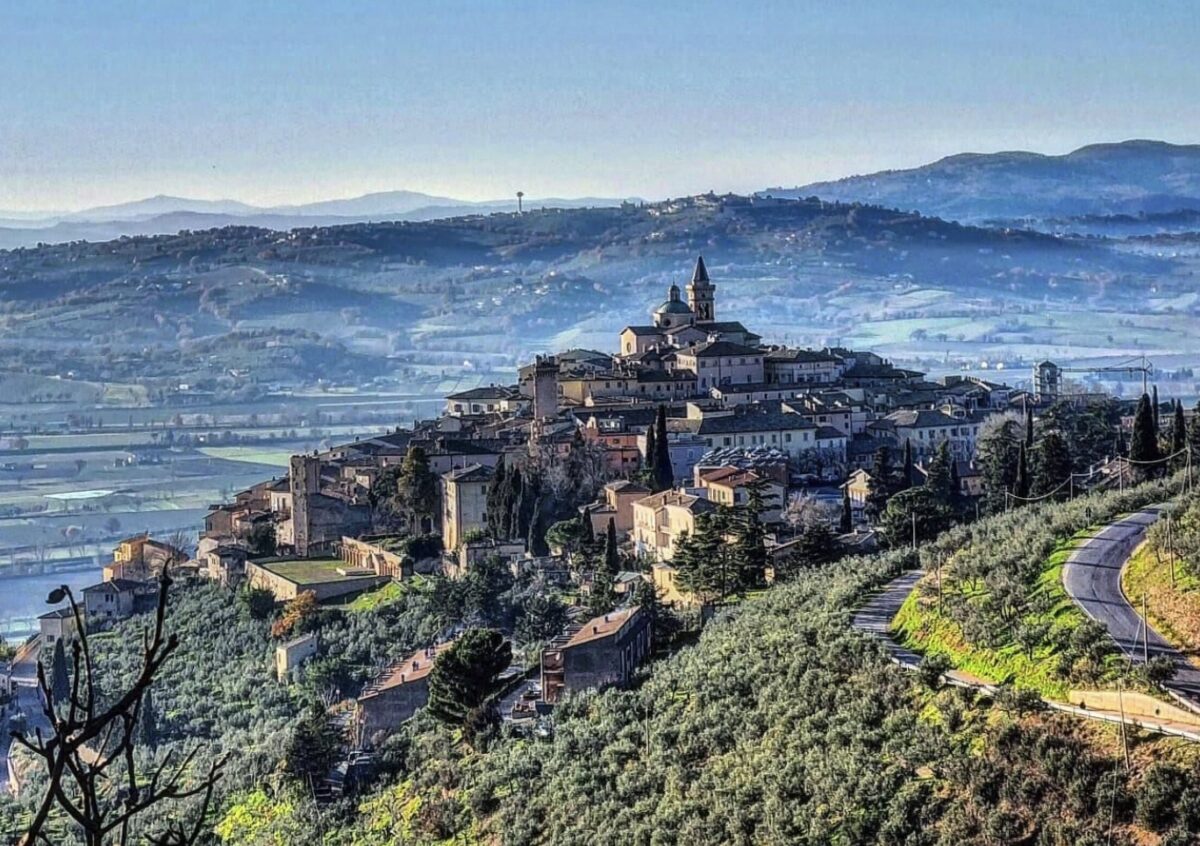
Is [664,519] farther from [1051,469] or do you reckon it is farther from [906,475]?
[1051,469]

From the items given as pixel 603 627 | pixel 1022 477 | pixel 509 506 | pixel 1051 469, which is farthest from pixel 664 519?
pixel 603 627

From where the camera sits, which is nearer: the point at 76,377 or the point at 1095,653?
the point at 1095,653

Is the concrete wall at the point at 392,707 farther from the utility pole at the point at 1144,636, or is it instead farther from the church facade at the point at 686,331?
the church facade at the point at 686,331

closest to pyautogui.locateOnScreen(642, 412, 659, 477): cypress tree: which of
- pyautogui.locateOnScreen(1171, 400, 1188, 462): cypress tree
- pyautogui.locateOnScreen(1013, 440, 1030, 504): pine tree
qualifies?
pyautogui.locateOnScreen(1013, 440, 1030, 504): pine tree

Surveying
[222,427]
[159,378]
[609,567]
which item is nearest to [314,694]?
[609,567]

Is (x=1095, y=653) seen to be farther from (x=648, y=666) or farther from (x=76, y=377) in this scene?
(x=76, y=377)

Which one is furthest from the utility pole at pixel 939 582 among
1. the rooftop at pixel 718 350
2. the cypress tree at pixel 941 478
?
the rooftop at pixel 718 350
